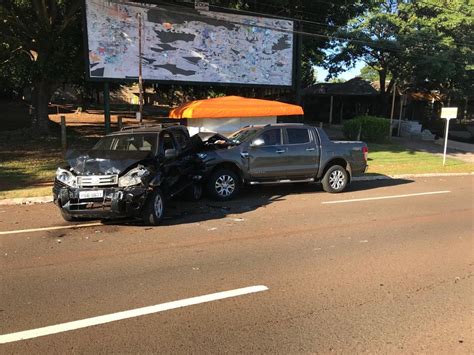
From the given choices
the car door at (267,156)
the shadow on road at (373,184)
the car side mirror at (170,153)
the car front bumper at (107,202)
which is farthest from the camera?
the shadow on road at (373,184)

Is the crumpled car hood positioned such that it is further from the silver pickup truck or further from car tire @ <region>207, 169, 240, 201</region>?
the silver pickup truck

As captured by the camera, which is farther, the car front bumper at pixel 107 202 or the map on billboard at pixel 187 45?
the map on billboard at pixel 187 45

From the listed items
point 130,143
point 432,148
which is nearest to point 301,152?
point 130,143

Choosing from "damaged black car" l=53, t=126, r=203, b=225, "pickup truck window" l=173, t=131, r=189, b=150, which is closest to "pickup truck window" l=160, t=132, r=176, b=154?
"damaged black car" l=53, t=126, r=203, b=225

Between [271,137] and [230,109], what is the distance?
5.86 m

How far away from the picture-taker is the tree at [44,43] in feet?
64.2

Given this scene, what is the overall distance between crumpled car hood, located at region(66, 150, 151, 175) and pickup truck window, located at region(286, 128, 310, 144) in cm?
433

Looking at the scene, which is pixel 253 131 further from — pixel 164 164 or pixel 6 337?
pixel 6 337

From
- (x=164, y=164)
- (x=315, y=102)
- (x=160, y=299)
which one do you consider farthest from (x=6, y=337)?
(x=315, y=102)

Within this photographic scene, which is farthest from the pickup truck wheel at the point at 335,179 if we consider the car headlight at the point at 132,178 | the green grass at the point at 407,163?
the car headlight at the point at 132,178

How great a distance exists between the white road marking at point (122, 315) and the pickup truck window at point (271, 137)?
6.66 meters

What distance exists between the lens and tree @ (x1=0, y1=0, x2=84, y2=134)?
19562 mm

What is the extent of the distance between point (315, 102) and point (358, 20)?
13467 millimetres

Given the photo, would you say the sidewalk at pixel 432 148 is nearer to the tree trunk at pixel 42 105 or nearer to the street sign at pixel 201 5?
the street sign at pixel 201 5
